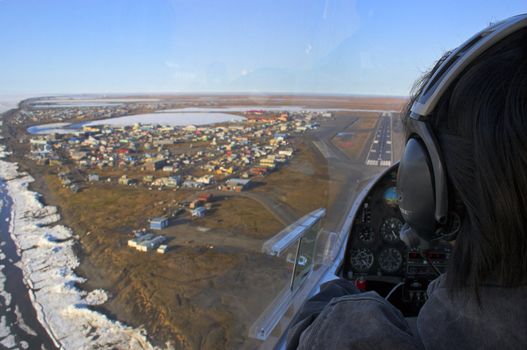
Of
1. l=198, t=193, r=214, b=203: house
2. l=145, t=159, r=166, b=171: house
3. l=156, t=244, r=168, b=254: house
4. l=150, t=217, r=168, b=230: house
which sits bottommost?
l=156, t=244, r=168, b=254: house

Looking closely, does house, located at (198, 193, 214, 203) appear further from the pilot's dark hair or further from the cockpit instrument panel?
the pilot's dark hair

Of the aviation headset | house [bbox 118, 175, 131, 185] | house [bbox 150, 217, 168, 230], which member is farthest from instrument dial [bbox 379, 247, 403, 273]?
house [bbox 118, 175, 131, 185]

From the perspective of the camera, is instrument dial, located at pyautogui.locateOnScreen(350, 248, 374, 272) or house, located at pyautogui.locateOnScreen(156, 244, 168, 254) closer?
instrument dial, located at pyautogui.locateOnScreen(350, 248, 374, 272)

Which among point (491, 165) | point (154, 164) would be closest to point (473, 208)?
point (491, 165)

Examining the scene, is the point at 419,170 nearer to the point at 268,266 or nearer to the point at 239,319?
the point at 239,319

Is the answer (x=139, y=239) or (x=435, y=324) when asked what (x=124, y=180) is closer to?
(x=139, y=239)

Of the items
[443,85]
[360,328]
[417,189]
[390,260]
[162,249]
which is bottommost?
[162,249]
